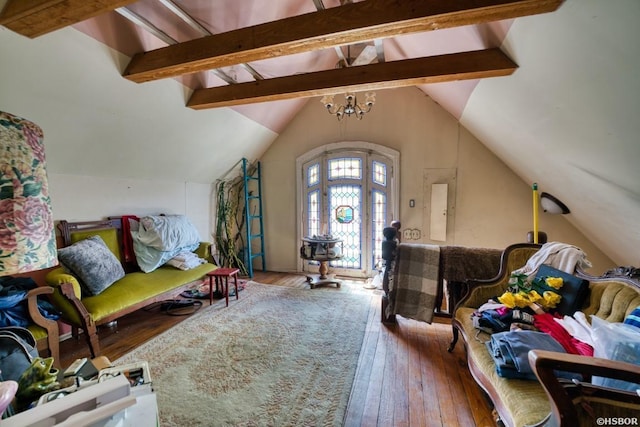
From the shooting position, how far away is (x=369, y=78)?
266 cm

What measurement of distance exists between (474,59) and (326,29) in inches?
51.2

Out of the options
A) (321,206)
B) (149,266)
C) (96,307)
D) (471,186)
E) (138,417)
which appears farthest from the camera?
(321,206)

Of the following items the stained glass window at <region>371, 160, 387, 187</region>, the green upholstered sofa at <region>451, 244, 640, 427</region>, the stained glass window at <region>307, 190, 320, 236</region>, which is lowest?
the green upholstered sofa at <region>451, 244, 640, 427</region>

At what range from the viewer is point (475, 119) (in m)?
3.45

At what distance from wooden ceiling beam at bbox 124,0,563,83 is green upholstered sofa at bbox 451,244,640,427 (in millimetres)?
1662

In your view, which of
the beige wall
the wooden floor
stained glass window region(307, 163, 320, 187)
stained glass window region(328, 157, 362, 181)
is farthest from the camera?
stained glass window region(307, 163, 320, 187)

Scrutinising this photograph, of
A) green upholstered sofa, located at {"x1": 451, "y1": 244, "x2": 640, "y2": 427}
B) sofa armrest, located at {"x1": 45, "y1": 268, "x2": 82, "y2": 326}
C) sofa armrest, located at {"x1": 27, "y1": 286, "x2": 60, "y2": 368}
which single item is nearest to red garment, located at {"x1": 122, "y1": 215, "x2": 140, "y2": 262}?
sofa armrest, located at {"x1": 45, "y1": 268, "x2": 82, "y2": 326}

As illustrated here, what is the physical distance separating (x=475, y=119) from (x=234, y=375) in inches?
153

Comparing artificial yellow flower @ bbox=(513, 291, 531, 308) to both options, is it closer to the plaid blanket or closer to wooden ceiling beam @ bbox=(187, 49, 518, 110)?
the plaid blanket

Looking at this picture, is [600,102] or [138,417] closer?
[138,417]

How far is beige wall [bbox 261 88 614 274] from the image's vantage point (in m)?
4.00

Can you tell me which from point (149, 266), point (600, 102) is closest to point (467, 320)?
point (600, 102)

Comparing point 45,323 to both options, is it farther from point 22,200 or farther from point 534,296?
point 534,296

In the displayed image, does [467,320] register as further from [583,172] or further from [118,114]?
[118,114]
